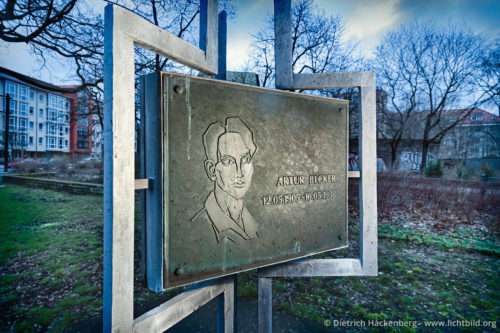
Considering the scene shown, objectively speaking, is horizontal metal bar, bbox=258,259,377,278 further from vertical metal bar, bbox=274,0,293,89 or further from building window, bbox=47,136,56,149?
building window, bbox=47,136,56,149

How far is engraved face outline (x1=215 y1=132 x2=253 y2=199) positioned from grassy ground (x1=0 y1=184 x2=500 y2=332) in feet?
8.92

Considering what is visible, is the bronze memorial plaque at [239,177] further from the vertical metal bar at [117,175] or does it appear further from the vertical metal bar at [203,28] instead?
the vertical metal bar at [203,28]

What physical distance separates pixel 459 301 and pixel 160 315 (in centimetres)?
445

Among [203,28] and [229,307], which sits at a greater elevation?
[203,28]

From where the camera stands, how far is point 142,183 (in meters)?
1.28

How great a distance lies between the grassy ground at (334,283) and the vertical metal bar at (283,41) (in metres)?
3.10

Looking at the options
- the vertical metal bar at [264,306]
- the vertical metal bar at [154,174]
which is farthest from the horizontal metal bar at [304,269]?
the vertical metal bar at [154,174]

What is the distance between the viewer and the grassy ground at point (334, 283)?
3355 millimetres

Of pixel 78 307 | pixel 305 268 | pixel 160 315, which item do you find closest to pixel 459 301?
pixel 305 268

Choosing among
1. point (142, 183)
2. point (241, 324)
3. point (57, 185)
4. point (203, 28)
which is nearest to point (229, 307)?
point (142, 183)

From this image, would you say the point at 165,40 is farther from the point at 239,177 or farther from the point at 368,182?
the point at 368,182

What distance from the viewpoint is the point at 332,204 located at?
6.57ft

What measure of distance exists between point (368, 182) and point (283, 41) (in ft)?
4.49

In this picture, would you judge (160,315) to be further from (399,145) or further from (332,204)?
(399,145)
